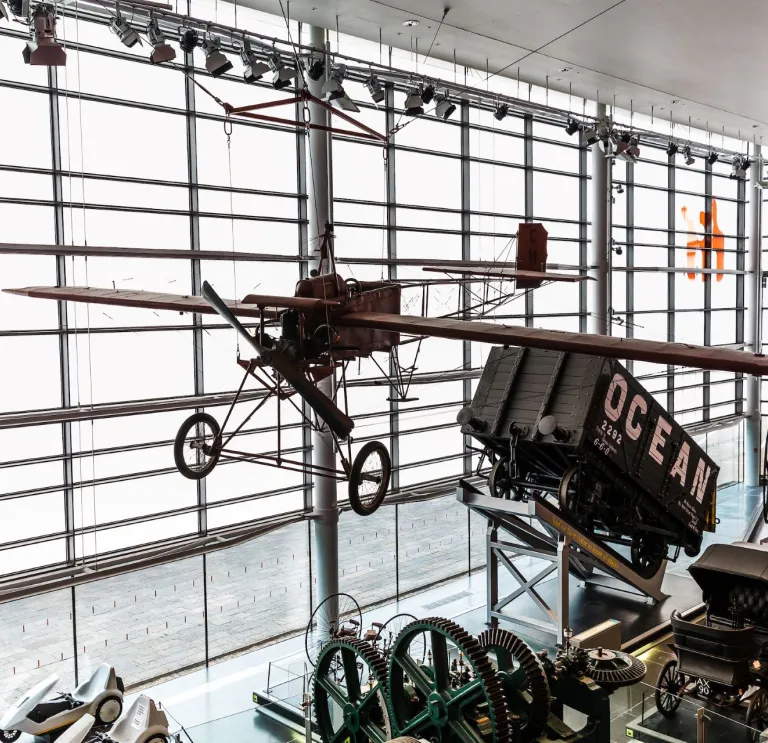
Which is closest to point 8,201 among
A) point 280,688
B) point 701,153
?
point 280,688

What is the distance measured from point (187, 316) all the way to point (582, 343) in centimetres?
796

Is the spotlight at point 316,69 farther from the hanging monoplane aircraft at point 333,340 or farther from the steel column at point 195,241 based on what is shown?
the hanging monoplane aircraft at point 333,340

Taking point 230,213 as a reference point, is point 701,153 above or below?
above

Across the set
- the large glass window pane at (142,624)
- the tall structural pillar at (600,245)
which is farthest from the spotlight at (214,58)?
the tall structural pillar at (600,245)

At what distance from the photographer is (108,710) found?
8.22 metres

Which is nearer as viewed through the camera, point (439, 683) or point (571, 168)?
point (439, 683)

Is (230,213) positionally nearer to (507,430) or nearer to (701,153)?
(507,430)

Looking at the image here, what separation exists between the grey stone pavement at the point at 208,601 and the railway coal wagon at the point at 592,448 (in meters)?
5.16

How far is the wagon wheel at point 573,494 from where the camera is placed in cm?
1167

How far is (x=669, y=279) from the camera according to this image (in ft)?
76.3

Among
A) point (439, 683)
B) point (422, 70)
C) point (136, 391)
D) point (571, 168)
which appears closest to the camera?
point (439, 683)

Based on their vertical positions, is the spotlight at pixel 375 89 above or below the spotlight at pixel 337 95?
above

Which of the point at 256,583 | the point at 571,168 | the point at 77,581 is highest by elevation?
the point at 571,168

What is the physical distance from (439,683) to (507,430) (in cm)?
637
